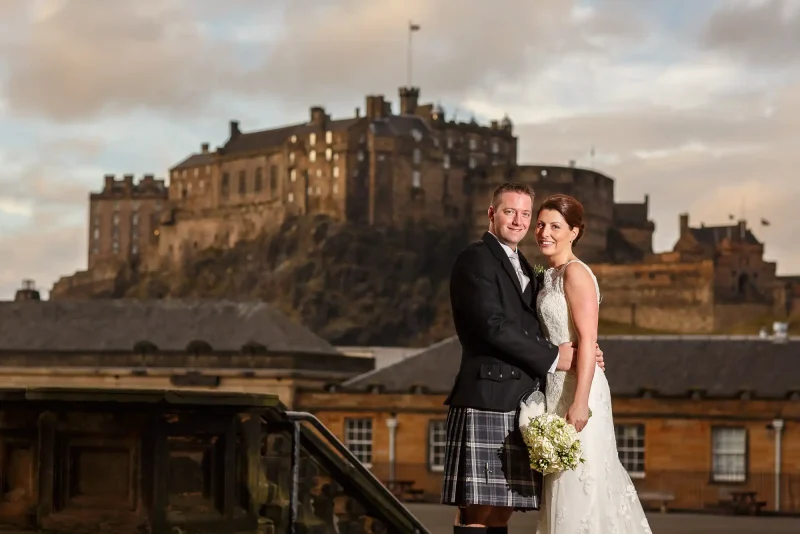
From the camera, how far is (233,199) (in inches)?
4550

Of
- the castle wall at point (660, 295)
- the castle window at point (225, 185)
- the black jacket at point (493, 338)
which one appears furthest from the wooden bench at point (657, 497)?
the castle window at point (225, 185)

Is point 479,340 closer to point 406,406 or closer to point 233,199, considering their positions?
point 406,406

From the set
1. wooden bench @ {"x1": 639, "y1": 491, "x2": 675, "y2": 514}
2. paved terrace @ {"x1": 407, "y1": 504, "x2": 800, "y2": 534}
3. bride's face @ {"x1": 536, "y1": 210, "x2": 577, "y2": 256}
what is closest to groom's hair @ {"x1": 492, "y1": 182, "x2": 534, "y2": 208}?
bride's face @ {"x1": 536, "y1": 210, "x2": 577, "y2": 256}

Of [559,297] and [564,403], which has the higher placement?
[559,297]

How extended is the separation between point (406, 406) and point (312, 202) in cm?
6854

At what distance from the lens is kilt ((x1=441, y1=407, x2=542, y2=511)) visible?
678cm

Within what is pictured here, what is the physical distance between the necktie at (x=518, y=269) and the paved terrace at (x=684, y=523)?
15.8m

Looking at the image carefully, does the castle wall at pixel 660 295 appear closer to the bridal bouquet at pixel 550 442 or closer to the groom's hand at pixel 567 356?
the groom's hand at pixel 567 356

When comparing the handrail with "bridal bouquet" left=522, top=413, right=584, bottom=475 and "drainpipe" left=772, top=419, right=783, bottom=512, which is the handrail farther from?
"drainpipe" left=772, top=419, right=783, bottom=512

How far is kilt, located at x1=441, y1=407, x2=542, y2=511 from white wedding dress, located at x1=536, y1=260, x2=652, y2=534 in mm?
128

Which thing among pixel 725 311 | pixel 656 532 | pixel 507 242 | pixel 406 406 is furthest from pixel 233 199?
pixel 507 242

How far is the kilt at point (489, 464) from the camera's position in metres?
6.78

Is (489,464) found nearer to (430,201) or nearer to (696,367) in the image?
(696,367)

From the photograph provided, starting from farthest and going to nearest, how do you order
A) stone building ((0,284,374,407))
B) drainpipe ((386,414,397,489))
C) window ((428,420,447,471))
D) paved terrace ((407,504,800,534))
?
stone building ((0,284,374,407)) → drainpipe ((386,414,397,489)) → window ((428,420,447,471)) → paved terrace ((407,504,800,534))
